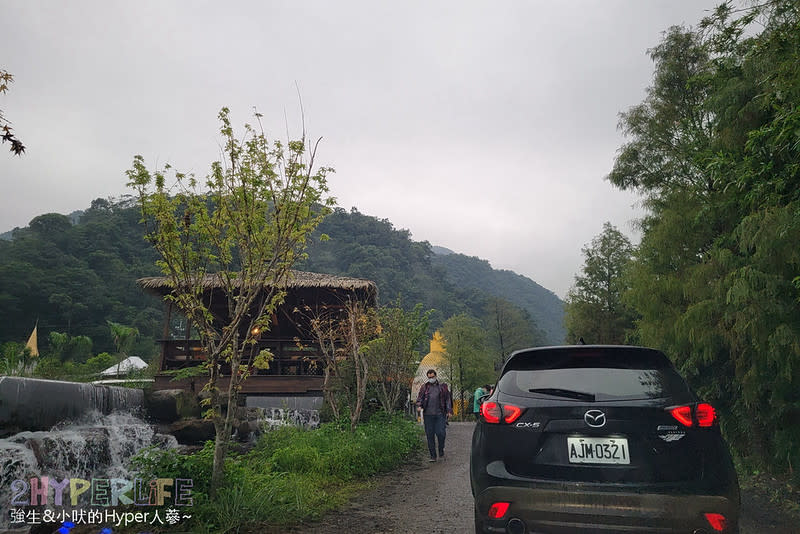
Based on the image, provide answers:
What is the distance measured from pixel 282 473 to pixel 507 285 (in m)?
125

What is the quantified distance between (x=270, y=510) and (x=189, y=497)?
2.51 feet

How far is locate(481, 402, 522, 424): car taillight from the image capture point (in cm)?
316

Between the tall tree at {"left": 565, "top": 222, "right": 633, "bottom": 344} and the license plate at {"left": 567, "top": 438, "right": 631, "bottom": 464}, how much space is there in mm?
22978

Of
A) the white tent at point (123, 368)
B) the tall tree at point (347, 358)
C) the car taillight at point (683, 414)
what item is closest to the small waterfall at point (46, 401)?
the tall tree at point (347, 358)

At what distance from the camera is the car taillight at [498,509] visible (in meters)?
3.03

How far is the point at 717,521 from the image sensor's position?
9.21 ft

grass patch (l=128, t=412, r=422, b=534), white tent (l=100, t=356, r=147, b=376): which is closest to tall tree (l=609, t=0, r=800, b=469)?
grass patch (l=128, t=412, r=422, b=534)

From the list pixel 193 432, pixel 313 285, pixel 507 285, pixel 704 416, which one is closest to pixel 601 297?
pixel 313 285

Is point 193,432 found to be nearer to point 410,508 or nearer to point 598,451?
point 410,508

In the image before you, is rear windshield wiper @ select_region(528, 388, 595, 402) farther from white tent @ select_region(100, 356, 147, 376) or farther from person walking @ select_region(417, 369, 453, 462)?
white tent @ select_region(100, 356, 147, 376)

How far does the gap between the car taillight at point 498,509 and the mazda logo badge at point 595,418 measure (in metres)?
0.69

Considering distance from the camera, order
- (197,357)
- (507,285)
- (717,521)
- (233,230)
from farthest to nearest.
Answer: (507,285), (197,357), (233,230), (717,521)

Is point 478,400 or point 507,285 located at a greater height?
point 507,285

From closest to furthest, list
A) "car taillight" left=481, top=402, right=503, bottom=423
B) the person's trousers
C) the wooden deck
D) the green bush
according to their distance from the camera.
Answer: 1. "car taillight" left=481, top=402, right=503, bottom=423
2. the green bush
3. the person's trousers
4. the wooden deck
